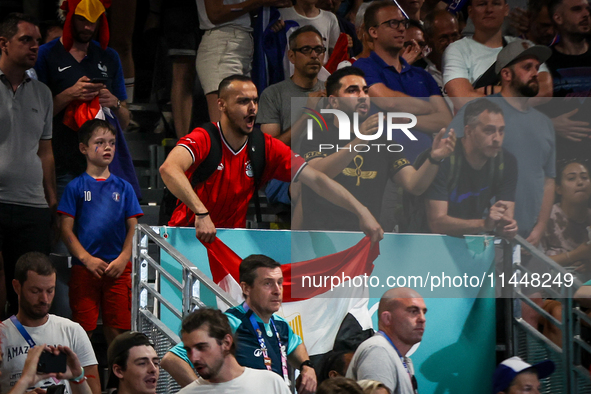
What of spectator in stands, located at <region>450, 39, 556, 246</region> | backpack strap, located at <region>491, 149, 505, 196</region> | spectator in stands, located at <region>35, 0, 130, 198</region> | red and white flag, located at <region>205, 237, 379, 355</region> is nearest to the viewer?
red and white flag, located at <region>205, 237, 379, 355</region>

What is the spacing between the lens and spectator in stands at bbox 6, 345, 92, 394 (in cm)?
387

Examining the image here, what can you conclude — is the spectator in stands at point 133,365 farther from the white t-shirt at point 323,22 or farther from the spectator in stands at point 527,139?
the white t-shirt at point 323,22

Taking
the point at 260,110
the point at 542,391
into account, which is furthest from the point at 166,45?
the point at 542,391

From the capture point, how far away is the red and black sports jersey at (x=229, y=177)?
17.5 feet

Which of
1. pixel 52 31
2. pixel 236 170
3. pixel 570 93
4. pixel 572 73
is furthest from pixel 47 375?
pixel 572 73

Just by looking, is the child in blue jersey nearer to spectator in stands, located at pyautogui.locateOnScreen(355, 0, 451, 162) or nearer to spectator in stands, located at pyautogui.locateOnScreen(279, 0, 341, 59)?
spectator in stands, located at pyautogui.locateOnScreen(355, 0, 451, 162)

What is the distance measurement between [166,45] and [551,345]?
4.36m

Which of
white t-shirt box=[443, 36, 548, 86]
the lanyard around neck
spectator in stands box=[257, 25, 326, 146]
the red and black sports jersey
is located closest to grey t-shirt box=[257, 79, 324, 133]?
spectator in stands box=[257, 25, 326, 146]

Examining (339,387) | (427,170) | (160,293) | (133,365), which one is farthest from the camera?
(427,170)

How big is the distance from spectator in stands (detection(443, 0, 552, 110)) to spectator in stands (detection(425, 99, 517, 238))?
46 cm

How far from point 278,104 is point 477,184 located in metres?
1.69

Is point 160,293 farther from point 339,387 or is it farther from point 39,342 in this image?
point 339,387

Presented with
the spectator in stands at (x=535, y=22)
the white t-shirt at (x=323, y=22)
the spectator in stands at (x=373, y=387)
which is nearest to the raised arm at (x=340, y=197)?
the spectator in stands at (x=373, y=387)

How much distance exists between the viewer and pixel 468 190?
5695 millimetres
